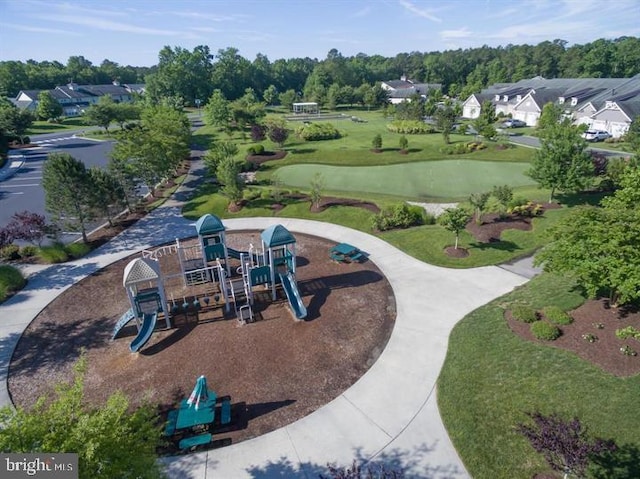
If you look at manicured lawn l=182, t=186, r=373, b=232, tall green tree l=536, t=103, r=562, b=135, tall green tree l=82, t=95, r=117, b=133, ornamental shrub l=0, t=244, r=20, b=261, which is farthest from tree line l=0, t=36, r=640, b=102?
ornamental shrub l=0, t=244, r=20, b=261

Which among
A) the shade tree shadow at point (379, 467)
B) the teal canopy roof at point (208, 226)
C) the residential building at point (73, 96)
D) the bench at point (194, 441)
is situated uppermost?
the residential building at point (73, 96)

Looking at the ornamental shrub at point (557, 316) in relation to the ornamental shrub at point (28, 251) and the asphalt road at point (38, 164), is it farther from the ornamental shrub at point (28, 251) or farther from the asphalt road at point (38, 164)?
the asphalt road at point (38, 164)

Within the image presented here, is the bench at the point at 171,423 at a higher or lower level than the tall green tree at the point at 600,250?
lower

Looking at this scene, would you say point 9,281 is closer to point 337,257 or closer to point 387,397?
point 337,257

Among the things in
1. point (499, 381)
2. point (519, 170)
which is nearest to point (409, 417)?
point (499, 381)

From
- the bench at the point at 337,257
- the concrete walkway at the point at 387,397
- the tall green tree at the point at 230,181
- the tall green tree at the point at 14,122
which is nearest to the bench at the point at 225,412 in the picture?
the concrete walkway at the point at 387,397

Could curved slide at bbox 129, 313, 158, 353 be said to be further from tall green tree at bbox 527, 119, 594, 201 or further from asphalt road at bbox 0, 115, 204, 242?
tall green tree at bbox 527, 119, 594, 201

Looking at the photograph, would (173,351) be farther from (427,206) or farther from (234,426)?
(427,206)

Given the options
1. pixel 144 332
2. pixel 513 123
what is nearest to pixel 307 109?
pixel 513 123
